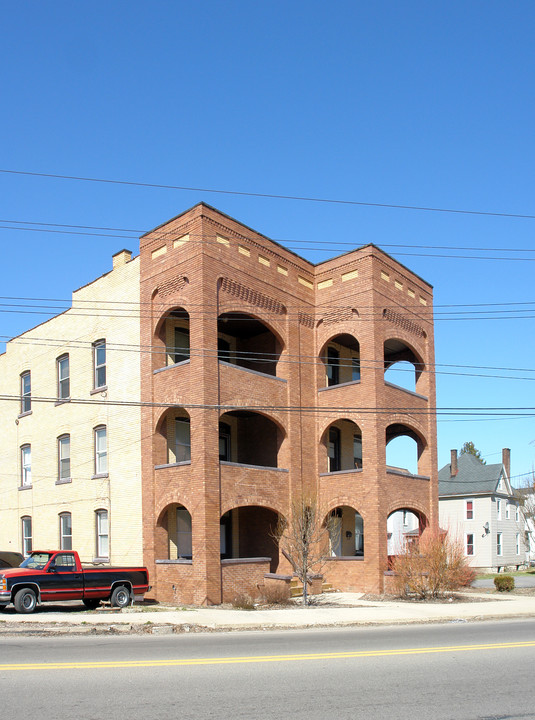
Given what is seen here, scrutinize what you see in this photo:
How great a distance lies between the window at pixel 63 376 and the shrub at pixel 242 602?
11743mm

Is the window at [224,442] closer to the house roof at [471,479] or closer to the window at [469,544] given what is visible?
the window at [469,544]

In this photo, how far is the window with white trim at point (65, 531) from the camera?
2898cm

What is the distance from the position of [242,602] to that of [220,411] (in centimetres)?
606

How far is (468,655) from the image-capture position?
11.7 meters

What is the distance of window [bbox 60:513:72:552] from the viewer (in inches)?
1141

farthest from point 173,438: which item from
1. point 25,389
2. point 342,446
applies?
point 25,389

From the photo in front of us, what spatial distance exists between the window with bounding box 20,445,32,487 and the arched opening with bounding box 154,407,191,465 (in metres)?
9.52

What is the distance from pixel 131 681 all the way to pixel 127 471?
16.9 m

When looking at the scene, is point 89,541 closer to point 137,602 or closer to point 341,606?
point 137,602

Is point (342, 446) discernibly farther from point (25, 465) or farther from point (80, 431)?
point (25, 465)

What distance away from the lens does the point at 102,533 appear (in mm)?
27109

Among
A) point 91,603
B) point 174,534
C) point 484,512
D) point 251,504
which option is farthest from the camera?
point 484,512

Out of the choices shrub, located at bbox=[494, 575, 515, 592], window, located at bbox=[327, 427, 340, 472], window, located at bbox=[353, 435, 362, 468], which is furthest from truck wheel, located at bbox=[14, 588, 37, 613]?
shrub, located at bbox=[494, 575, 515, 592]

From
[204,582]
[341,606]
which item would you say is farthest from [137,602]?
[341,606]
